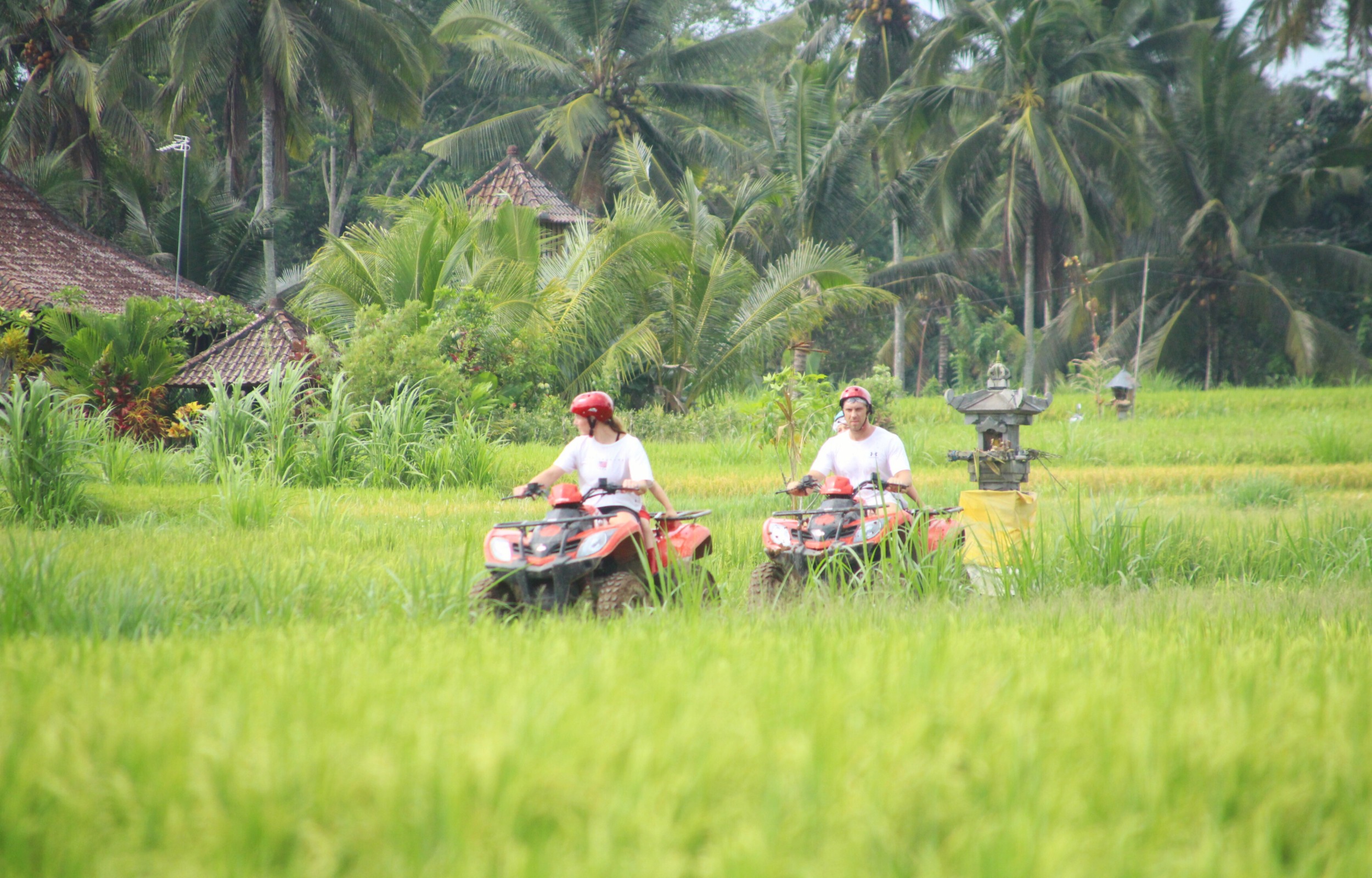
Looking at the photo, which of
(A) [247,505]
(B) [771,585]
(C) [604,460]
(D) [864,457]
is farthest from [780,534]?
(A) [247,505]

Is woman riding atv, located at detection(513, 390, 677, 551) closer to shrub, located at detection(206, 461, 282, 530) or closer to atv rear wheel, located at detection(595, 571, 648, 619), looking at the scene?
atv rear wheel, located at detection(595, 571, 648, 619)

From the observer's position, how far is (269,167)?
23562 mm

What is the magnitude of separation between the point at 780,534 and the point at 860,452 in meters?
0.94

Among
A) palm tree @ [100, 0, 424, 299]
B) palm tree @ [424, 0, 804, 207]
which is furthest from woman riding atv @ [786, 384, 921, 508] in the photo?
palm tree @ [100, 0, 424, 299]

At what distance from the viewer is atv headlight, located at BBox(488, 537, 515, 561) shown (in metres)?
4.86

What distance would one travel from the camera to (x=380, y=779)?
2111 millimetres

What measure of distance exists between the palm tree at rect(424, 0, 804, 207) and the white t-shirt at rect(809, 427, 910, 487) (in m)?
18.6

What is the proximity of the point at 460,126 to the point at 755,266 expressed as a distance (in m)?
10.8

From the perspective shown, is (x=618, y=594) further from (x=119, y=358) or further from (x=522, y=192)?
(x=522, y=192)

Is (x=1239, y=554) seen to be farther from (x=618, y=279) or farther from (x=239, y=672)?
(x=618, y=279)

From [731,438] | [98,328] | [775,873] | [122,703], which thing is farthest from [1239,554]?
[98,328]

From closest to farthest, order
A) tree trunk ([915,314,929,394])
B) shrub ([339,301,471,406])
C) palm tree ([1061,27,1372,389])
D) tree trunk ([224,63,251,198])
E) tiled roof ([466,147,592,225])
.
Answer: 1. shrub ([339,301,471,406])
2. tiled roof ([466,147,592,225])
3. tree trunk ([224,63,251,198])
4. palm tree ([1061,27,1372,389])
5. tree trunk ([915,314,929,394])

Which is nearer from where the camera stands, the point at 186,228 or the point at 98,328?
the point at 98,328

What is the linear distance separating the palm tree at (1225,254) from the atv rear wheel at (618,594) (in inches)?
959
